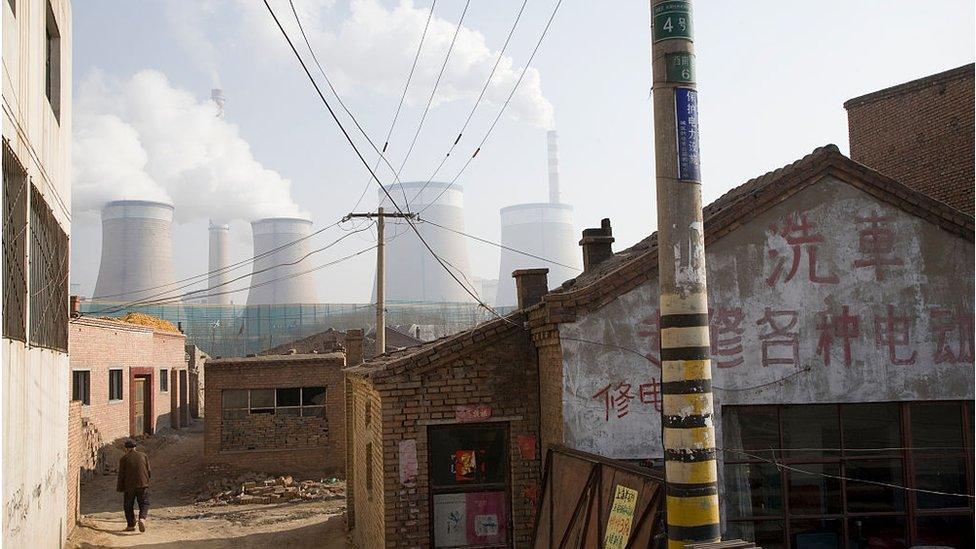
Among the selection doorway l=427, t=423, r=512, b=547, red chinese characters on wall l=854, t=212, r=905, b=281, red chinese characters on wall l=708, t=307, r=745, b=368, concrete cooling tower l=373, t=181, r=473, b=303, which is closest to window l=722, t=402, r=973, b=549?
red chinese characters on wall l=708, t=307, r=745, b=368

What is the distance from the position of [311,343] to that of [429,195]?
2928 inches

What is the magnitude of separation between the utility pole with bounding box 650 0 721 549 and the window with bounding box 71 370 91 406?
2463cm

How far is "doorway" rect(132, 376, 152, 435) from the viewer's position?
32531 millimetres

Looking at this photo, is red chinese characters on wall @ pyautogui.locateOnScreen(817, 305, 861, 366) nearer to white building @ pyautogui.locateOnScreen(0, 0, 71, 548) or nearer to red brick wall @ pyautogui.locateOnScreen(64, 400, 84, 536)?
white building @ pyautogui.locateOnScreen(0, 0, 71, 548)

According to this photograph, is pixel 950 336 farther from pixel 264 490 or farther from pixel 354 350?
pixel 264 490

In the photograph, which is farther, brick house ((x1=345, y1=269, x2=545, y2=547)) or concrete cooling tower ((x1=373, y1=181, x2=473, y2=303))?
concrete cooling tower ((x1=373, y1=181, x2=473, y2=303))

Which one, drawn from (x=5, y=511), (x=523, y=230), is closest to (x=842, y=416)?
(x=5, y=511)

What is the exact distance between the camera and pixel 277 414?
998 inches

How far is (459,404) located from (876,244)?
5.43 metres

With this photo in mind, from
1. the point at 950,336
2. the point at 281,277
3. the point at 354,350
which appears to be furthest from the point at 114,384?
the point at 281,277

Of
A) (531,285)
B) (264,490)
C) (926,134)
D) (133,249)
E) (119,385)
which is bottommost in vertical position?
(264,490)

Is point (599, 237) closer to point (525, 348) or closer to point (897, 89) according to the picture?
point (525, 348)

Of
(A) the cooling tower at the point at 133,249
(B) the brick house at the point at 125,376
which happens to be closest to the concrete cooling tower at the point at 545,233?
(A) the cooling tower at the point at 133,249

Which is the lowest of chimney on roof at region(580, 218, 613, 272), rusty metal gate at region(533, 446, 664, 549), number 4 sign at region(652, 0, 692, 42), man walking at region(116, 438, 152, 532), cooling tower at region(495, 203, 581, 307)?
man walking at region(116, 438, 152, 532)
